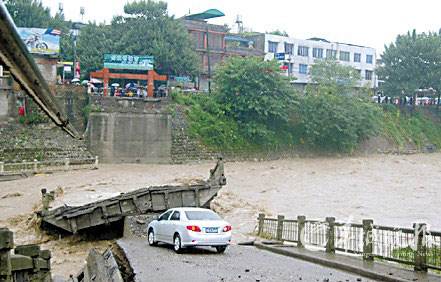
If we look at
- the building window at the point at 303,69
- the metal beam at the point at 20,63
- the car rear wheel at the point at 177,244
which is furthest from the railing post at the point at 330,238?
the building window at the point at 303,69

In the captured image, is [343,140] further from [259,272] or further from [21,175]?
[259,272]

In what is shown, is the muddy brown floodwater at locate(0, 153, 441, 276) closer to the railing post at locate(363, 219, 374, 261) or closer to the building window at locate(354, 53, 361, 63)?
the railing post at locate(363, 219, 374, 261)

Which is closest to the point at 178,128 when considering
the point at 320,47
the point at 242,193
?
the point at 242,193

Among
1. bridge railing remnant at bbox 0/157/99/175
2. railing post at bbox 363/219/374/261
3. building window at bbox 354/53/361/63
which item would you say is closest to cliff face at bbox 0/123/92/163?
bridge railing remnant at bbox 0/157/99/175

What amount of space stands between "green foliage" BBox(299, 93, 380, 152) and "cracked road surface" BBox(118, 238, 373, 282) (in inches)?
1820

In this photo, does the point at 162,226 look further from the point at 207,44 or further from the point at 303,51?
the point at 303,51

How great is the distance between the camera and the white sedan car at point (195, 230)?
54.4 feet

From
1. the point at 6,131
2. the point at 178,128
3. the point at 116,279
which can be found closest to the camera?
the point at 116,279

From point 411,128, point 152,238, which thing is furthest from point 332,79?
point 152,238

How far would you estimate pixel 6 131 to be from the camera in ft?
159

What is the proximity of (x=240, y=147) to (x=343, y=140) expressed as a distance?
1278 centimetres

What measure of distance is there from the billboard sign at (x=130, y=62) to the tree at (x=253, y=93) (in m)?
7.78

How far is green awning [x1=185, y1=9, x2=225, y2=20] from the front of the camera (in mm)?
74062

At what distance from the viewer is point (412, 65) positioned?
76062 millimetres
